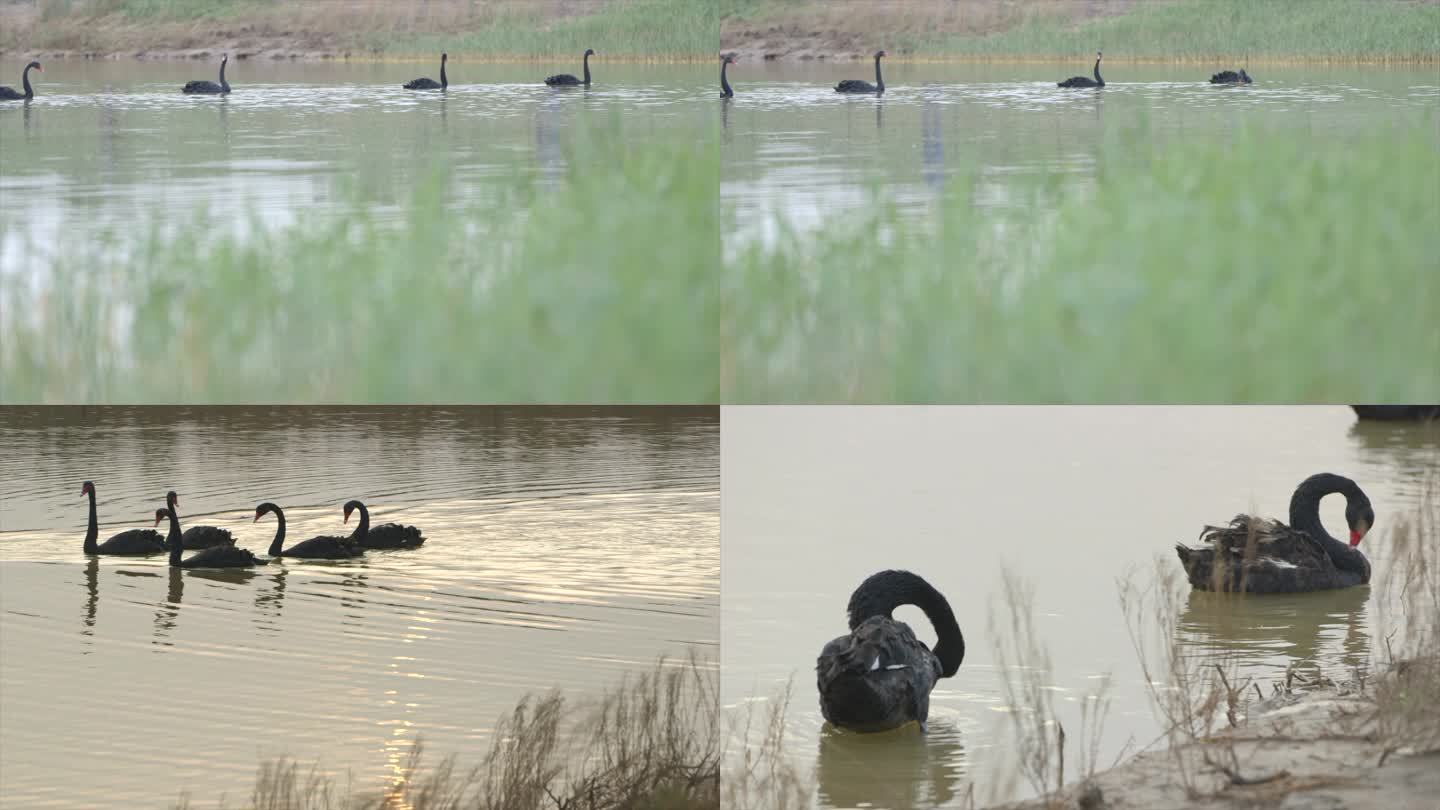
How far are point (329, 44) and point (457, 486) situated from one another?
22.5ft

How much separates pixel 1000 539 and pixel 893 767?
3.43 meters

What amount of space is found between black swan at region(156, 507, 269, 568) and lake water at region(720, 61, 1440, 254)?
17.1 feet

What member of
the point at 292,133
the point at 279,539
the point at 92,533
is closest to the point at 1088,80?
the point at 292,133

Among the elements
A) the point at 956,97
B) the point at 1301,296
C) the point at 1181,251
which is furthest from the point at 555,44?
the point at 1301,296

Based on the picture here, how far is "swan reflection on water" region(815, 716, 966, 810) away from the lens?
5805 mm

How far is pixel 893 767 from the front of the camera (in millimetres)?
6090

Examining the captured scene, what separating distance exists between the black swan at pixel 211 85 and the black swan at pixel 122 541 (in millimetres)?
4942

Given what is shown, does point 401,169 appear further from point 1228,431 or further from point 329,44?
point 1228,431

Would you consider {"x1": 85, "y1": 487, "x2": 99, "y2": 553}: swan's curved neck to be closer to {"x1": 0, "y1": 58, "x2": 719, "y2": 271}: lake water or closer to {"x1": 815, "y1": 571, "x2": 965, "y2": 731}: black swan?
{"x1": 0, "y1": 58, "x2": 719, "y2": 271}: lake water

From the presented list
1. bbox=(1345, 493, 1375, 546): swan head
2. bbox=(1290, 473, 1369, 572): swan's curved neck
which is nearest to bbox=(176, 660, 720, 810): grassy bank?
bbox=(1290, 473, 1369, 572): swan's curved neck

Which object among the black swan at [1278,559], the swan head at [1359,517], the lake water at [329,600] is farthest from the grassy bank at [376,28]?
the swan head at [1359,517]

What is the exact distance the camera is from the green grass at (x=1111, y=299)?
7133mm

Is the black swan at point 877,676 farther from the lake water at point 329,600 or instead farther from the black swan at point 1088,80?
the black swan at point 1088,80

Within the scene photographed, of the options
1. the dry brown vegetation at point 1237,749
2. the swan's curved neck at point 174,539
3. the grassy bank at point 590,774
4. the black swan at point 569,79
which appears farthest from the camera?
the swan's curved neck at point 174,539
